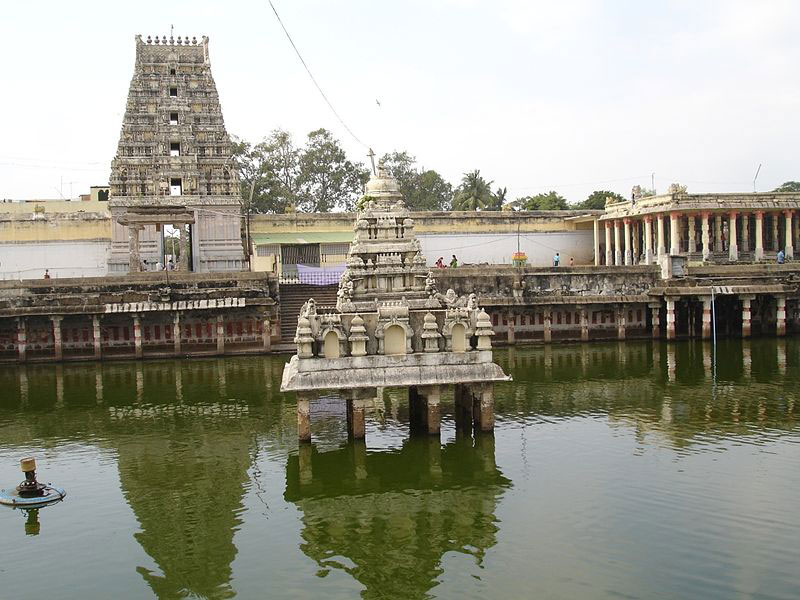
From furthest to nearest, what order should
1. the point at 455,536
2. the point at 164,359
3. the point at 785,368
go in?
the point at 164,359
the point at 785,368
the point at 455,536

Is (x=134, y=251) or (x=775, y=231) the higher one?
(x=775, y=231)

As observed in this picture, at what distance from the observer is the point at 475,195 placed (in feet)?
198

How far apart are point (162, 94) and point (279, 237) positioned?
9.01m

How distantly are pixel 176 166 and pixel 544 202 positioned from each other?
28796 mm

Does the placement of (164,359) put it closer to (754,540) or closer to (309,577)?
(309,577)

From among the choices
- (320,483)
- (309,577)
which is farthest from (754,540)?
(320,483)

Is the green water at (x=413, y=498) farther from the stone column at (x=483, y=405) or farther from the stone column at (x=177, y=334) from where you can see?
the stone column at (x=177, y=334)

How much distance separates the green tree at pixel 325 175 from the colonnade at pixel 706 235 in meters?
21.4

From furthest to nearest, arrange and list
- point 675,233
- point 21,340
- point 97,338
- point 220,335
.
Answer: point 675,233 < point 220,335 < point 97,338 < point 21,340

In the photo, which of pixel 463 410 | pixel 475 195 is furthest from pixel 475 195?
pixel 463 410

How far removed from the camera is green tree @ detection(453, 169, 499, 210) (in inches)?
2387

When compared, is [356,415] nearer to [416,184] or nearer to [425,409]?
[425,409]

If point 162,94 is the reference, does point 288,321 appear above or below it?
below

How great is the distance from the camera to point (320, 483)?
52.7 feet
